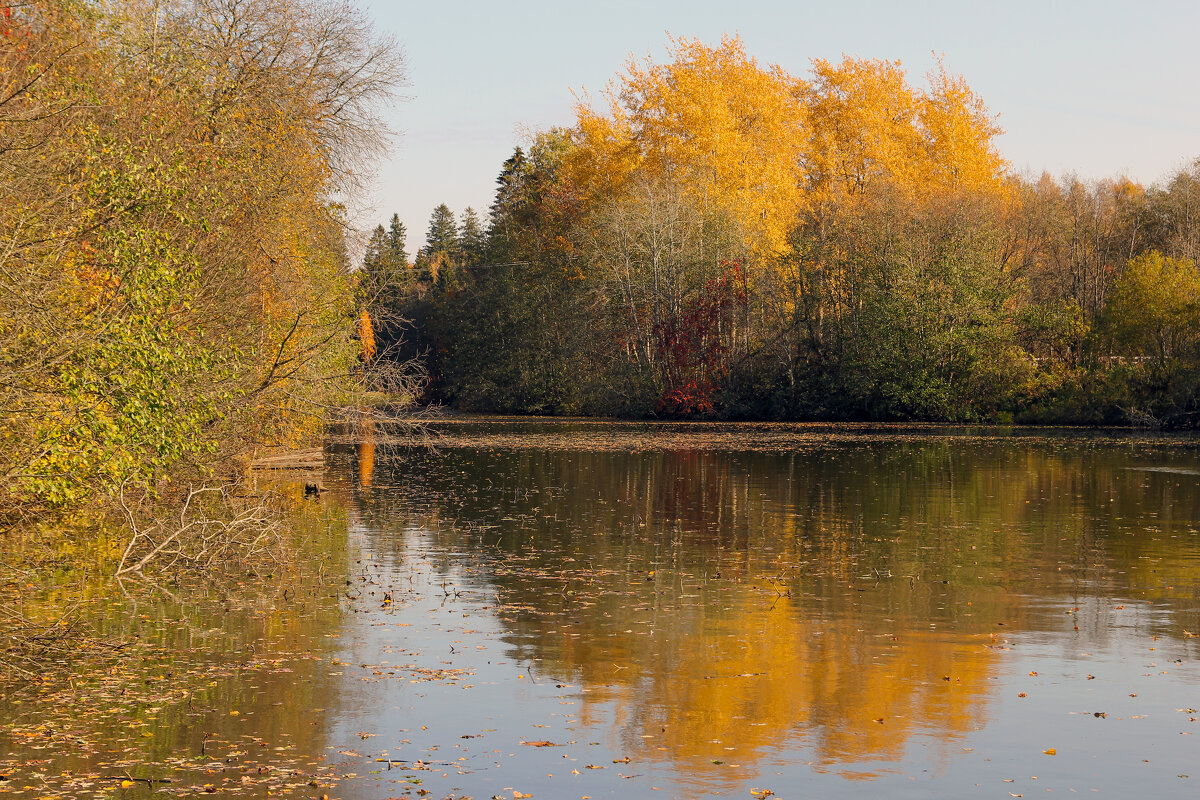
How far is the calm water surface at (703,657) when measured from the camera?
7.66 meters

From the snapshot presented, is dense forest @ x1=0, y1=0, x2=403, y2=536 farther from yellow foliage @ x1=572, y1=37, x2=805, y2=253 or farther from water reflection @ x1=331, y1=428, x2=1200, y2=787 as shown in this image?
yellow foliage @ x1=572, y1=37, x2=805, y2=253

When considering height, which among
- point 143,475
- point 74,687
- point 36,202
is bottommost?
point 74,687

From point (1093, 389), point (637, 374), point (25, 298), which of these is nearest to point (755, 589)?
point (25, 298)

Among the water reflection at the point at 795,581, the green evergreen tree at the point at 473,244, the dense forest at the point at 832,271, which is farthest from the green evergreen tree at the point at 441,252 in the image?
the water reflection at the point at 795,581

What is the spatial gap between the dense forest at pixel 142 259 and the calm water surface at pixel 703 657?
2065mm

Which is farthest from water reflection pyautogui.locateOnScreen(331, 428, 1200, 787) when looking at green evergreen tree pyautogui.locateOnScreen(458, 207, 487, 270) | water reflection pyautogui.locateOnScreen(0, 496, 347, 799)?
green evergreen tree pyautogui.locateOnScreen(458, 207, 487, 270)

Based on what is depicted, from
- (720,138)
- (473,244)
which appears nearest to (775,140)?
(720,138)

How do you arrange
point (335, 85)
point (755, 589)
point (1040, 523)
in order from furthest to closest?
point (335, 85) → point (1040, 523) → point (755, 589)

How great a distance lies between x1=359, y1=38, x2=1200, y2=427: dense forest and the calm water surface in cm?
2625

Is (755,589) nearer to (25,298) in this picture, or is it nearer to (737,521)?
(737,521)

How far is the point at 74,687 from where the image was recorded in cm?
941

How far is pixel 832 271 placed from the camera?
174ft

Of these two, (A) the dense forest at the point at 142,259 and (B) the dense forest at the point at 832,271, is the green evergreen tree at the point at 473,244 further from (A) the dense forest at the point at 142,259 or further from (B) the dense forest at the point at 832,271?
(A) the dense forest at the point at 142,259

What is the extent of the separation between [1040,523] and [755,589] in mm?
8061
